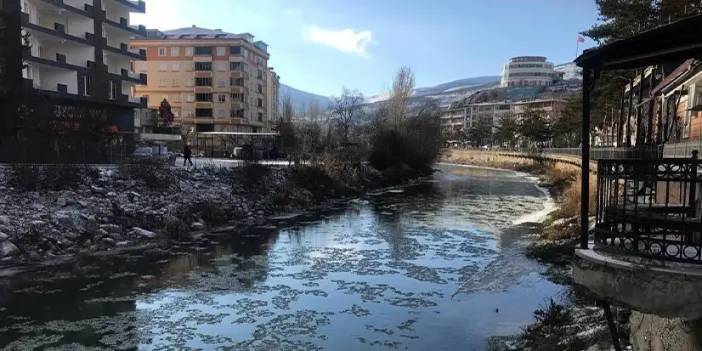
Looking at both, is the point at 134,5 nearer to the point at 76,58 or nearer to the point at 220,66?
the point at 76,58

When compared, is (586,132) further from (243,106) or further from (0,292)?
(243,106)

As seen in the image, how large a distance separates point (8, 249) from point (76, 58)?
4043cm

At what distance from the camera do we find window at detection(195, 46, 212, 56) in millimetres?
108625

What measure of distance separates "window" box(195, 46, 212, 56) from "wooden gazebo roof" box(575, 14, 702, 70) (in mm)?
109218

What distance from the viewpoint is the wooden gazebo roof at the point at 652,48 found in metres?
5.23

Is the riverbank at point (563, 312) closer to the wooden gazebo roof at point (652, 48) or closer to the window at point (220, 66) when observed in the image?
the wooden gazebo roof at point (652, 48)

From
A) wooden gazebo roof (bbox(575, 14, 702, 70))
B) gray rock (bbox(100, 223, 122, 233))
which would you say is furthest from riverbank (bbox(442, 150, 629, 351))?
gray rock (bbox(100, 223, 122, 233))

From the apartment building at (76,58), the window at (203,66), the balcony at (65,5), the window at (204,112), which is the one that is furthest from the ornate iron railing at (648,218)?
the window at (203,66)

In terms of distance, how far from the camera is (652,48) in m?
5.86

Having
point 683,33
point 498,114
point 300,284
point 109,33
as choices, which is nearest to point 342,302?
point 300,284

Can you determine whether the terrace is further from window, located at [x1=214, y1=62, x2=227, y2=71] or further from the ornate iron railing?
window, located at [x1=214, y1=62, x2=227, y2=71]

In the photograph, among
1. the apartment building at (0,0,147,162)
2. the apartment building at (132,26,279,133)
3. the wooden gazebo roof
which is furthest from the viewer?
the apartment building at (132,26,279,133)

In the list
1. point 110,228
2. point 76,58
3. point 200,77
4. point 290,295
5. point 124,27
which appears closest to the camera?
point 290,295

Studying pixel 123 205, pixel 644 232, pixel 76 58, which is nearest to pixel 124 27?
pixel 76 58
